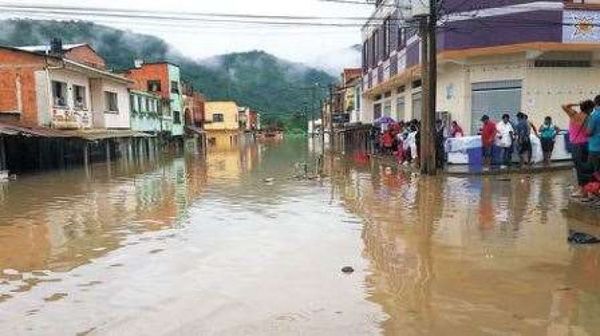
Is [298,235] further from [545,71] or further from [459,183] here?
[545,71]

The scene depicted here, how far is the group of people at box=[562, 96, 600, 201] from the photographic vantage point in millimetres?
9578

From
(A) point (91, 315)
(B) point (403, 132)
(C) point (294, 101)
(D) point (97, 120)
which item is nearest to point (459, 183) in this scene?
(B) point (403, 132)

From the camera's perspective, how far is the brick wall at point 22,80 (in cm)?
2919

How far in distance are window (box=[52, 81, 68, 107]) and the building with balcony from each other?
17.6 meters

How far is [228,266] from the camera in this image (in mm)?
8047

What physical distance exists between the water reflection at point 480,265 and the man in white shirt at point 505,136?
4684mm

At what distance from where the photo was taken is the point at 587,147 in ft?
34.7

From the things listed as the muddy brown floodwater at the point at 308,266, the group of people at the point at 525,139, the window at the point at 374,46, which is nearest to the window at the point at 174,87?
the window at the point at 374,46

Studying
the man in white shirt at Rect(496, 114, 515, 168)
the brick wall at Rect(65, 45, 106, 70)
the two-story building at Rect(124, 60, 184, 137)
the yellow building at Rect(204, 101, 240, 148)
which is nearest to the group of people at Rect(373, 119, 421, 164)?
the man in white shirt at Rect(496, 114, 515, 168)

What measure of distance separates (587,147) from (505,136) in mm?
8170

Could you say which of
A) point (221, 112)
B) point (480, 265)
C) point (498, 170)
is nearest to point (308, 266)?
point (480, 265)

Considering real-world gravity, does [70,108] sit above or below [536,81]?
below

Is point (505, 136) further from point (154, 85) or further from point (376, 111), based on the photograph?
point (154, 85)

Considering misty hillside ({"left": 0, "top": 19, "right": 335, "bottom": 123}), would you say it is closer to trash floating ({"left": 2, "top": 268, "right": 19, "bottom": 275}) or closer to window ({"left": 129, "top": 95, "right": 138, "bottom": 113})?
window ({"left": 129, "top": 95, "right": 138, "bottom": 113})
